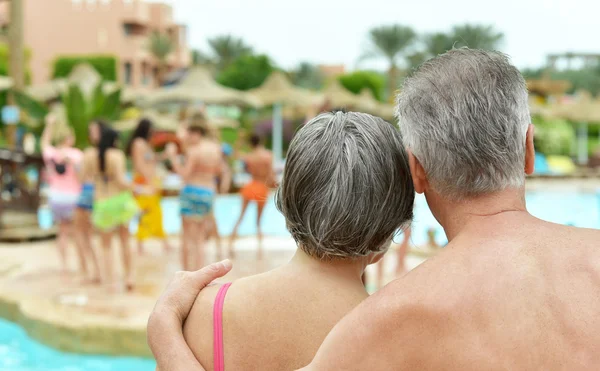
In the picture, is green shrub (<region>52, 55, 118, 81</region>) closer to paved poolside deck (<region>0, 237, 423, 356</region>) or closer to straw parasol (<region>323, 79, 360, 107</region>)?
straw parasol (<region>323, 79, 360, 107</region>)

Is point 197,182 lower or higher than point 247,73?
higher

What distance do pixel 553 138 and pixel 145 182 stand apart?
25.3 m

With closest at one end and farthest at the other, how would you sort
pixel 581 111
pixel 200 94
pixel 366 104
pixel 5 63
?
pixel 200 94 → pixel 366 104 → pixel 581 111 → pixel 5 63

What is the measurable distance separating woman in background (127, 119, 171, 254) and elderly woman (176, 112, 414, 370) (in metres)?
6.14

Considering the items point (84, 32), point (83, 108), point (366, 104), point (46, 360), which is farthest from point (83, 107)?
point (84, 32)

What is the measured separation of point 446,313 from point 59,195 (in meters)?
7.19

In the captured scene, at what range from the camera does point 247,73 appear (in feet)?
130

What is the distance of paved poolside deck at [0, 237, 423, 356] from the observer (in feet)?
20.6

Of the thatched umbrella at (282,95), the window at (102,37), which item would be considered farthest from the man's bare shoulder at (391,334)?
the window at (102,37)

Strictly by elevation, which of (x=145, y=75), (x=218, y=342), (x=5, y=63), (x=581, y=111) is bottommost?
(x=581, y=111)

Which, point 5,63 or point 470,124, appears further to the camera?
point 5,63

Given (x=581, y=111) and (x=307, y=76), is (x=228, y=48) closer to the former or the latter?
(x=307, y=76)

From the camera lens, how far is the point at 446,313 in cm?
127

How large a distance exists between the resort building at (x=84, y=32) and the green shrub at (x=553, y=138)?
23988 millimetres
